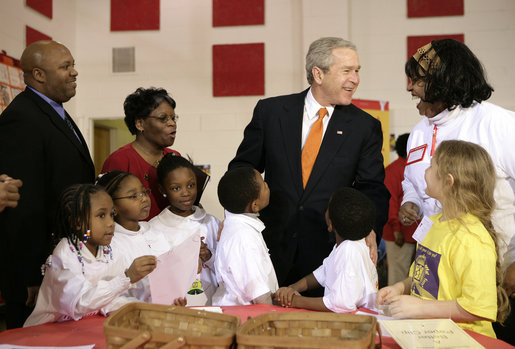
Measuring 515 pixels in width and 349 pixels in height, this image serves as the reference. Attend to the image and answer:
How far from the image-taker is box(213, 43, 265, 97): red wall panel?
658 centimetres

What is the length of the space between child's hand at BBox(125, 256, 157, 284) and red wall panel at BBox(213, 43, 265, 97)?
16.2 ft

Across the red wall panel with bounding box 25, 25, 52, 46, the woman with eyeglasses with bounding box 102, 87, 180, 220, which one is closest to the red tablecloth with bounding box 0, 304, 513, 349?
the woman with eyeglasses with bounding box 102, 87, 180, 220

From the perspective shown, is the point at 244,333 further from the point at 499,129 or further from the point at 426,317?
the point at 499,129

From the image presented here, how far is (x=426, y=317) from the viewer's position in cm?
161

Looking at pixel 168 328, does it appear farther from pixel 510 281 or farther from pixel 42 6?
pixel 42 6

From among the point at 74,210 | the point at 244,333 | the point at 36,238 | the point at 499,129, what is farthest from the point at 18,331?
the point at 499,129

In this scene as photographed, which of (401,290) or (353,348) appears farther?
(401,290)

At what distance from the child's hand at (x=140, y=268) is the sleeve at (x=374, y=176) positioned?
1.21 metres

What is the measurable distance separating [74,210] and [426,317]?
1440 millimetres

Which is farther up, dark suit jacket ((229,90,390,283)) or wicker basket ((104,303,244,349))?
dark suit jacket ((229,90,390,283))

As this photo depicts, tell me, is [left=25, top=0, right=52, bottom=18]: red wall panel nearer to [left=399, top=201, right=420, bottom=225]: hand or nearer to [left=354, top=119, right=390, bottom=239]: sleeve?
[left=354, top=119, right=390, bottom=239]: sleeve

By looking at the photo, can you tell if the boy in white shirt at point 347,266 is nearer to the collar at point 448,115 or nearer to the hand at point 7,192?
the collar at point 448,115

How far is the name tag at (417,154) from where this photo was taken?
2.35 meters

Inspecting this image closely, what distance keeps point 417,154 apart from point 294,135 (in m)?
0.67
